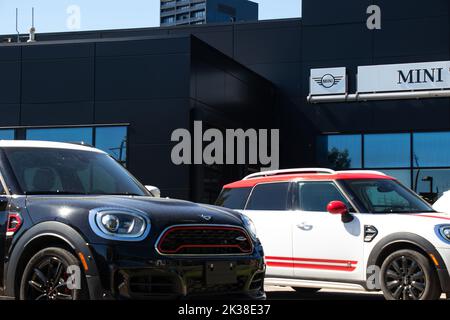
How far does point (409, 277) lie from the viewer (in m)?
8.79

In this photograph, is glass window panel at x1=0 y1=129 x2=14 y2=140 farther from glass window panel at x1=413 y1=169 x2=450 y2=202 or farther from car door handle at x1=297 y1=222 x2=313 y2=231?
car door handle at x1=297 y1=222 x2=313 y2=231

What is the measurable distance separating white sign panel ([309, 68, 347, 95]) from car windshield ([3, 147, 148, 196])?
19656 millimetres

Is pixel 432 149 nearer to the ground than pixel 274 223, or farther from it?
farther from it

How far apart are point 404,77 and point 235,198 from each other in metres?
16.8

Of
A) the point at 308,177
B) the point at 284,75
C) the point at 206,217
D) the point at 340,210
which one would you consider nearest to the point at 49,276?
the point at 206,217

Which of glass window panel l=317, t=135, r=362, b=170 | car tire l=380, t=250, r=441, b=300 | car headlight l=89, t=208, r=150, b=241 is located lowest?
car tire l=380, t=250, r=441, b=300

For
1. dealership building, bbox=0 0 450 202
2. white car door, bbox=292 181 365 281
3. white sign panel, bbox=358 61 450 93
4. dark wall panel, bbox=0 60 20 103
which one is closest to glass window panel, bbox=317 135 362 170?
dealership building, bbox=0 0 450 202

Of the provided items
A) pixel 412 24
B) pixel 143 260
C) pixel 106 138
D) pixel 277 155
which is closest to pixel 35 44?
pixel 106 138

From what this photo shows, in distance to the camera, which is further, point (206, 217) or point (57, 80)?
point (57, 80)

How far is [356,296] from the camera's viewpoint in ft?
34.6

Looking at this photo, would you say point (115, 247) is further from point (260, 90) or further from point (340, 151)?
point (340, 151)

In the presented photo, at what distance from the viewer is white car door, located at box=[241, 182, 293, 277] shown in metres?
9.87

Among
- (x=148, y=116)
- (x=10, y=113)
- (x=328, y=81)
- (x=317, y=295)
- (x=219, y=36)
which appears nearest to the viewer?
(x=317, y=295)
